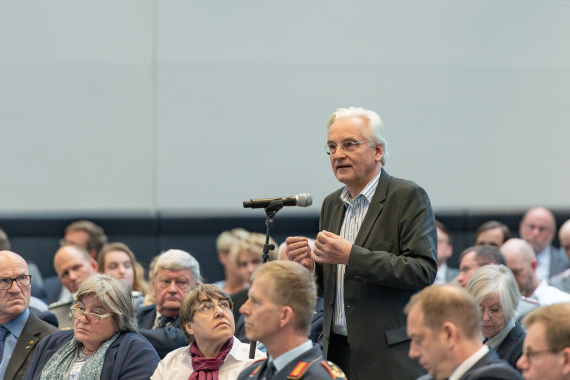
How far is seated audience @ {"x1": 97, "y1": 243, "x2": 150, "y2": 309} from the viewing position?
4246 mm

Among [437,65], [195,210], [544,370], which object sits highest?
[437,65]

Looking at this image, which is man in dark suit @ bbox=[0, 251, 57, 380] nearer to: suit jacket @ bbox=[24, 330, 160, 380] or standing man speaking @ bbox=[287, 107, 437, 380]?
suit jacket @ bbox=[24, 330, 160, 380]

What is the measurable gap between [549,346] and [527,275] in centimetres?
233

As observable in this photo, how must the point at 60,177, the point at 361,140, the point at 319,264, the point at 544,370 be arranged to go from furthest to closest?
the point at 60,177
the point at 319,264
the point at 361,140
the point at 544,370

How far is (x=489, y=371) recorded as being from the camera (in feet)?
5.53

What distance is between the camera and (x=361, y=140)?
2320mm

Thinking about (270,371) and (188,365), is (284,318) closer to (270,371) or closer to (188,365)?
(270,371)

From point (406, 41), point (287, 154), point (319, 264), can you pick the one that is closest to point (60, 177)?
point (287, 154)

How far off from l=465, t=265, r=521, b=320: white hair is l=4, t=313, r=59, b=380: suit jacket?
191cm

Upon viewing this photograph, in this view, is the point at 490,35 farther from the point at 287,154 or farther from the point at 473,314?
the point at 473,314

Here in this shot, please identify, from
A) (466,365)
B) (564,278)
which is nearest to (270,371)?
(466,365)

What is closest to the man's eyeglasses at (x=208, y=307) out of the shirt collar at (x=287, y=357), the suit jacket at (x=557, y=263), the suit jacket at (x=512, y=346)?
the shirt collar at (x=287, y=357)

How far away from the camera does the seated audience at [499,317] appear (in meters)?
2.50

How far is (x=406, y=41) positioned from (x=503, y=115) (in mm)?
1091
